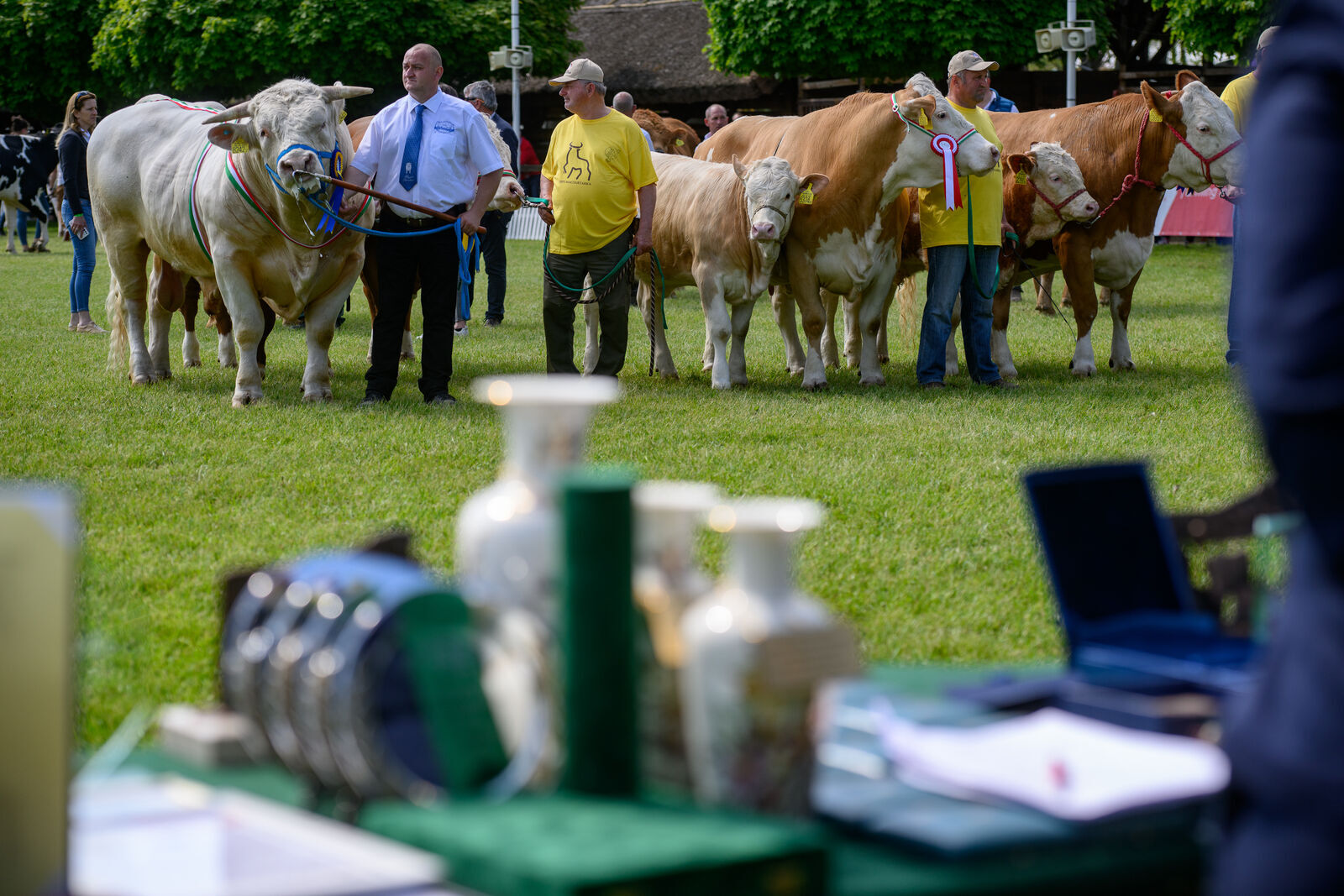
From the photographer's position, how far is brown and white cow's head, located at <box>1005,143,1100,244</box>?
34.7 ft

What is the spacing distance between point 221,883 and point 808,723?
1.81 ft

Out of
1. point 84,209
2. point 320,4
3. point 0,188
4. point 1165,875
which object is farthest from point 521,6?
point 1165,875

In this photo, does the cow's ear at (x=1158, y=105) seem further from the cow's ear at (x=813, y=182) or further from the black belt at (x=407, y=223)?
the black belt at (x=407, y=223)

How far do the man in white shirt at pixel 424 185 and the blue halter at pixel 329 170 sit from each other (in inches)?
2.3

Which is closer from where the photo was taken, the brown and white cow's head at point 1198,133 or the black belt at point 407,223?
the black belt at point 407,223

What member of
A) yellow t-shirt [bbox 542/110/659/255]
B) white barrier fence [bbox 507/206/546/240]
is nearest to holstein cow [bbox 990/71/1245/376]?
yellow t-shirt [bbox 542/110/659/255]

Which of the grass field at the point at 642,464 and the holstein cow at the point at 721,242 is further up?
the holstein cow at the point at 721,242

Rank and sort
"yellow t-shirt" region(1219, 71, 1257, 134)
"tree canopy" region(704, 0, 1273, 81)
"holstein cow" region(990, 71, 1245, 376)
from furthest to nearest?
"tree canopy" region(704, 0, 1273, 81) → "holstein cow" region(990, 71, 1245, 376) → "yellow t-shirt" region(1219, 71, 1257, 134)

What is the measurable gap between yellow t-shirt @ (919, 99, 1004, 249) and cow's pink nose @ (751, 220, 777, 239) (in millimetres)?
1127

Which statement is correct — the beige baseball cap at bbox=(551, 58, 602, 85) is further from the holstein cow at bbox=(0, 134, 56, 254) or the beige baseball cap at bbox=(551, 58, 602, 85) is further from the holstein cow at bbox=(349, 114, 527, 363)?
the holstein cow at bbox=(0, 134, 56, 254)

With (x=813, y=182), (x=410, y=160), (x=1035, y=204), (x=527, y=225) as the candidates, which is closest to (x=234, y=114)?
(x=410, y=160)

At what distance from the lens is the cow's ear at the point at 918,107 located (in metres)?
10.1

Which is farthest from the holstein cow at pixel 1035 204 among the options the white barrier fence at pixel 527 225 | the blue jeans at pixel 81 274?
the white barrier fence at pixel 527 225

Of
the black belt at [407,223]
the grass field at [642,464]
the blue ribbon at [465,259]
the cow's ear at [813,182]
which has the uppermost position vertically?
the cow's ear at [813,182]
